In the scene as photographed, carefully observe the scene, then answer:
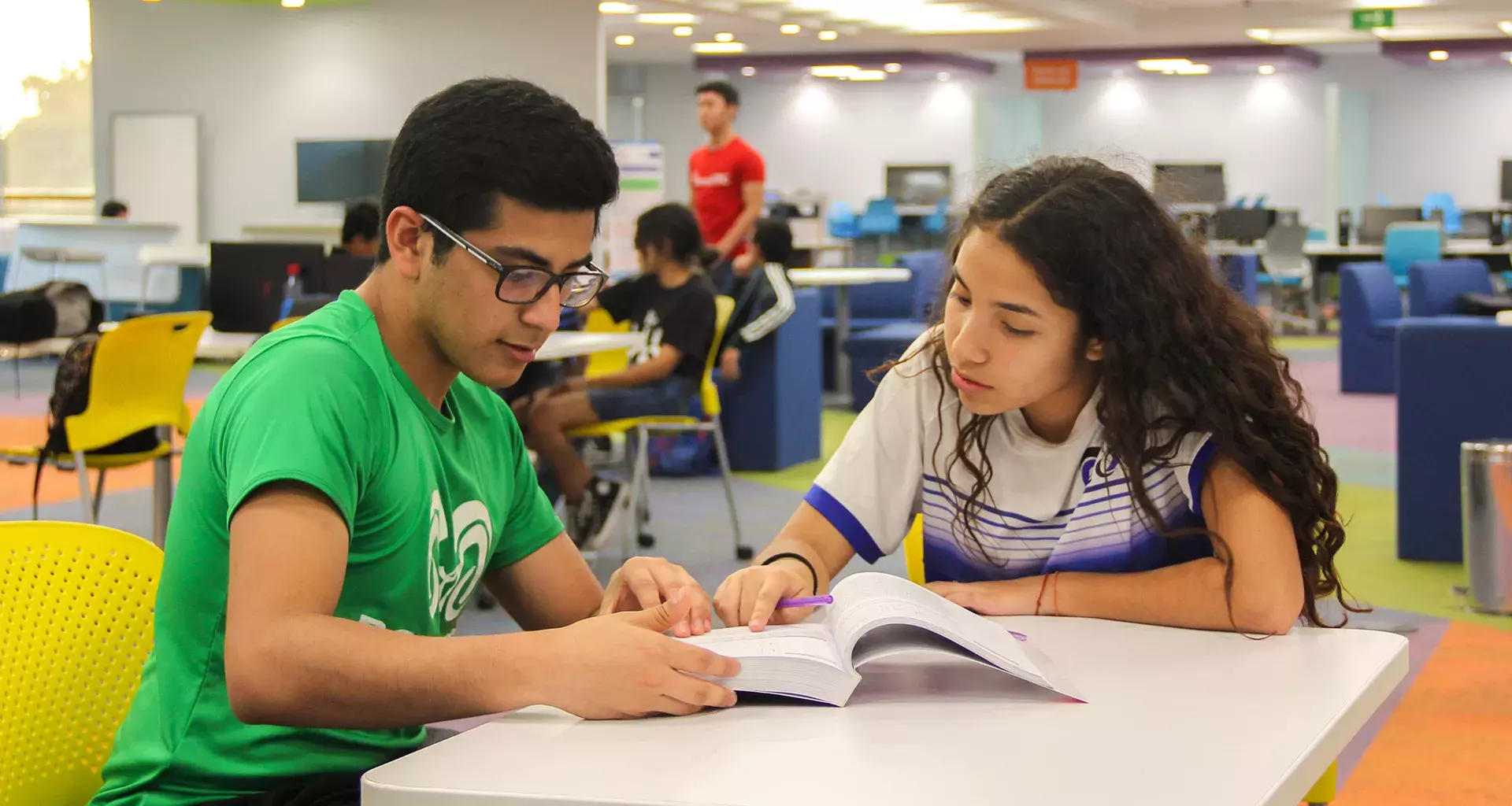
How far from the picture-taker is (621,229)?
8.35m

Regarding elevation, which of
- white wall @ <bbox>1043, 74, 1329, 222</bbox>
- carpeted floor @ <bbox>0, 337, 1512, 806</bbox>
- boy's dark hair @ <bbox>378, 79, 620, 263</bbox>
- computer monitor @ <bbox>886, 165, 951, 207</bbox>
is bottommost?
carpeted floor @ <bbox>0, 337, 1512, 806</bbox>

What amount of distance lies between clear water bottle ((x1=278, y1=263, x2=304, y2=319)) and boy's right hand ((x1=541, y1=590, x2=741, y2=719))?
3709mm

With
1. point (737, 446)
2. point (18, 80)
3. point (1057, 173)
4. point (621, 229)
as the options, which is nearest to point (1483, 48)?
point (621, 229)

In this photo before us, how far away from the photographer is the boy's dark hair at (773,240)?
6.71 m

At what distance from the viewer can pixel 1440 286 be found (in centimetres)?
895

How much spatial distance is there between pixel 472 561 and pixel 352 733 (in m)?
0.20

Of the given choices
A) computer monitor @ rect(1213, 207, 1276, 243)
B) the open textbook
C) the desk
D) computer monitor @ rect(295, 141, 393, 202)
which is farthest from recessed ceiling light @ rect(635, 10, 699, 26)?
the open textbook

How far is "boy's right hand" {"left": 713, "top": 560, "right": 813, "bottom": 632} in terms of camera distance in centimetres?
144

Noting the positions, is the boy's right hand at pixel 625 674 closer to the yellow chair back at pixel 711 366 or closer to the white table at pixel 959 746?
the white table at pixel 959 746

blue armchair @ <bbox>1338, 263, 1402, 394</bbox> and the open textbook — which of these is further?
blue armchair @ <bbox>1338, 263, 1402, 394</bbox>

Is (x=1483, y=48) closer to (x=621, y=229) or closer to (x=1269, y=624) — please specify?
(x=621, y=229)

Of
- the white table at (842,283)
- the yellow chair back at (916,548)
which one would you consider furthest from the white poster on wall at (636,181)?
the yellow chair back at (916,548)

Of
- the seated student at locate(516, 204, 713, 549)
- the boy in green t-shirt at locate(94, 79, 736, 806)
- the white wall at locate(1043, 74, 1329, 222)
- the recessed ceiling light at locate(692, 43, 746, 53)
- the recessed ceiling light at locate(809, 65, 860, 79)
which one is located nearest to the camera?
the boy in green t-shirt at locate(94, 79, 736, 806)

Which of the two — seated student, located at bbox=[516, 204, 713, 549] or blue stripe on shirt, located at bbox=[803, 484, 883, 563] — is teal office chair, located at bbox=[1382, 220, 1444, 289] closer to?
seated student, located at bbox=[516, 204, 713, 549]
